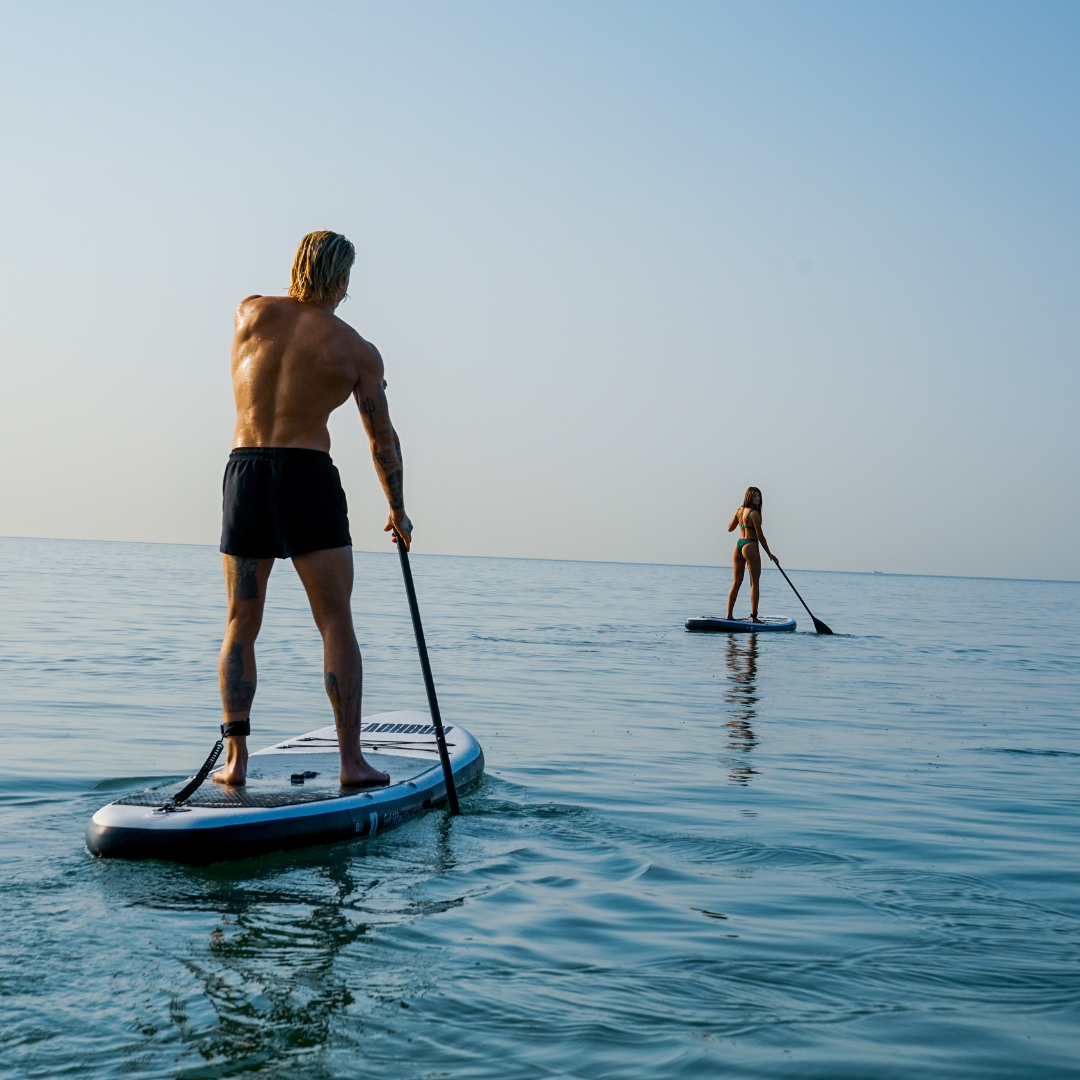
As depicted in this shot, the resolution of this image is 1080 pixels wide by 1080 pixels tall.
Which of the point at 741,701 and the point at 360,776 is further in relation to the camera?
the point at 741,701

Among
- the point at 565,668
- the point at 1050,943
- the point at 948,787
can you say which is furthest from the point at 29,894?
the point at 565,668

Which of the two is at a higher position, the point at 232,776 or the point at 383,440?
the point at 383,440

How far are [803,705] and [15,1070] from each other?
843 centimetres

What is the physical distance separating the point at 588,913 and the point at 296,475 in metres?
2.00

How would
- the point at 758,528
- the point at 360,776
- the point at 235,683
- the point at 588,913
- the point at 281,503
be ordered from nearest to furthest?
the point at 588,913, the point at 281,503, the point at 235,683, the point at 360,776, the point at 758,528

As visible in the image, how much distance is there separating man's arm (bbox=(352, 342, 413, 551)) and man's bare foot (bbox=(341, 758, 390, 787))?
926 mm

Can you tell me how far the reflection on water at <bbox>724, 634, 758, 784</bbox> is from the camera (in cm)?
695

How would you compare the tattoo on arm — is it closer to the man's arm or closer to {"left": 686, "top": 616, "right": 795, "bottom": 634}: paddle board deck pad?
the man's arm

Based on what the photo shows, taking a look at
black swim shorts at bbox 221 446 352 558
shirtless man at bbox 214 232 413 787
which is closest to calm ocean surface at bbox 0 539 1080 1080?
shirtless man at bbox 214 232 413 787

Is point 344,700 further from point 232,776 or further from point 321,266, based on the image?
point 321,266

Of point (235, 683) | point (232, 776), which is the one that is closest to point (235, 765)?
point (232, 776)

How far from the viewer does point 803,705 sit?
33.2ft

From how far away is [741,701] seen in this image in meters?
10.3

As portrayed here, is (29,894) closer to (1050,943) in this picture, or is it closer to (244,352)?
(244,352)
